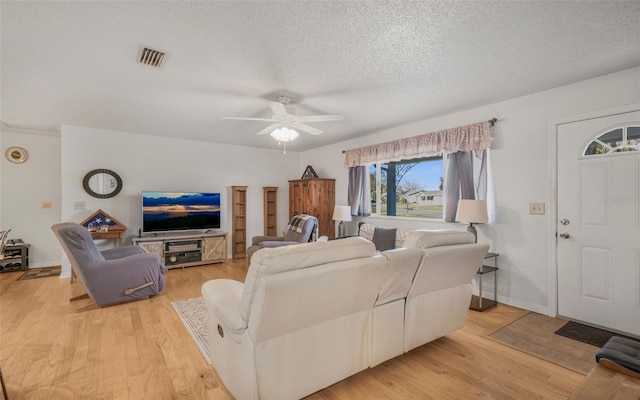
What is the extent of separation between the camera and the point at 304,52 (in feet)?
7.16

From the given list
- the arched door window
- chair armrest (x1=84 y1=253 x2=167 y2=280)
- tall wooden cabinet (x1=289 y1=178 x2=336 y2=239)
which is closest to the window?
tall wooden cabinet (x1=289 y1=178 x2=336 y2=239)

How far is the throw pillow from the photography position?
4199mm

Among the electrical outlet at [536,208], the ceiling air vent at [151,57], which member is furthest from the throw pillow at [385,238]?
the ceiling air vent at [151,57]

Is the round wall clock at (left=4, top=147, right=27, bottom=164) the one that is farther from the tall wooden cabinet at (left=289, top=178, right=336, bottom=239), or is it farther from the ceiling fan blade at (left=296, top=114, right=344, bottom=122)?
the ceiling fan blade at (left=296, top=114, right=344, bottom=122)

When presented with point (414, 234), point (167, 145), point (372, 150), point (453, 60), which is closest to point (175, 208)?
point (167, 145)

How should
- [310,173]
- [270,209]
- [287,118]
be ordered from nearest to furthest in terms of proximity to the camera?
[287,118] → [310,173] → [270,209]

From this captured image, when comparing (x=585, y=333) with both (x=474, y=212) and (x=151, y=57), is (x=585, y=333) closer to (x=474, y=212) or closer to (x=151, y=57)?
(x=474, y=212)

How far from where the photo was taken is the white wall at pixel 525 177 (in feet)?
9.41

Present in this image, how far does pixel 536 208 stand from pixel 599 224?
0.52 m

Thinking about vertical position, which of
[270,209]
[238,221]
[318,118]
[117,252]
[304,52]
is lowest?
[117,252]

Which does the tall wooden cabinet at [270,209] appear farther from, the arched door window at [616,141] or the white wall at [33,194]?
the arched door window at [616,141]

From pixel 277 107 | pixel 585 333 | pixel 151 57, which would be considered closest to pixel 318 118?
pixel 277 107

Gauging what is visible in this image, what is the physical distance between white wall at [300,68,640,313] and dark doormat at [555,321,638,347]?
1.00ft

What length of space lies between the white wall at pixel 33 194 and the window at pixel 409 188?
593 centimetres
